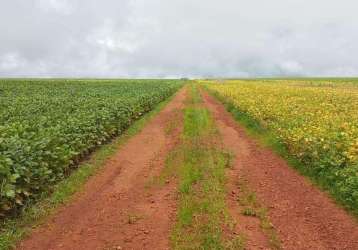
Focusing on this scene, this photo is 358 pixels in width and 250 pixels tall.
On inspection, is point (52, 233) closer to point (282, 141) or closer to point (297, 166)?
point (297, 166)

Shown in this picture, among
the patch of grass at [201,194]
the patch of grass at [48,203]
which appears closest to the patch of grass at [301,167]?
the patch of grass at [201,194]

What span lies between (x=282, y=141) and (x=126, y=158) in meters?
5.23

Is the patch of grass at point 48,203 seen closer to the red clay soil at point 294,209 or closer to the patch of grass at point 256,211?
the patch of grass at point 256,211

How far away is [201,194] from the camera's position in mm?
9312

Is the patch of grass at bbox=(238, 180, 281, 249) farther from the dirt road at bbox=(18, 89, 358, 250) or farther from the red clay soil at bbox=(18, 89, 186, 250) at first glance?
the red clay soil at bbox=(18, 89, 186, 250)

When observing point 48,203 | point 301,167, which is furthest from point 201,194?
point 301,167

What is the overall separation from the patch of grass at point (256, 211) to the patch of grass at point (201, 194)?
0.43m

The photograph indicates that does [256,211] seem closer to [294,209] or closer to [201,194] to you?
[294,209]

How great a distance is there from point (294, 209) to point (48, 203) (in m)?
5.00

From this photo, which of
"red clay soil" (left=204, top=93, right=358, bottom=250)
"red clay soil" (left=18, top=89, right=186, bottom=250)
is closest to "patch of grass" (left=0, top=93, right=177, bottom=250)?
"red clay soil" (left=18, top=89, right=186, bottom=250)

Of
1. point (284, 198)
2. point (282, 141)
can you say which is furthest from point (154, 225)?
point (282, 141)

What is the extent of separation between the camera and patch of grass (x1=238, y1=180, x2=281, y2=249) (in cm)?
731

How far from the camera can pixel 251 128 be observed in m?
19.6

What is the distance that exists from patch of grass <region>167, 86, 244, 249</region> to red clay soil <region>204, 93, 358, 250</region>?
1.79 ft
